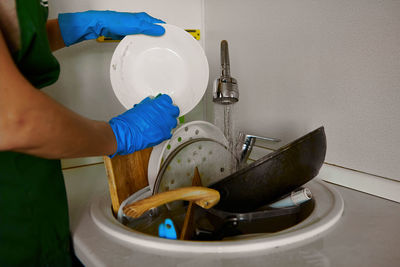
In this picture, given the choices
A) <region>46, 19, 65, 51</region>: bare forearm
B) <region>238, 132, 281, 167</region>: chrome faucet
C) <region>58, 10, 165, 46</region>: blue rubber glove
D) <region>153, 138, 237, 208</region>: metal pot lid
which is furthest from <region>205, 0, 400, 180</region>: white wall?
<region>46, 19, 65, 51</region>: bare forearm

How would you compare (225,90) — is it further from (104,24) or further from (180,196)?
(104,24)

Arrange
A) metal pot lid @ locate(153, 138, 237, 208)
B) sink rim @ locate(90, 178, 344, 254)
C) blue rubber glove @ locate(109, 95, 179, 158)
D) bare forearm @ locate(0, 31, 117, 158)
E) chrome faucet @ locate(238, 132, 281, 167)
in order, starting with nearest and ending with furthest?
bare forearm @ locate(0, 31, 117, 158) → sink rim @ locate(90, 178, 344, 254) → blue rubber glove @ locate(109, 95, 179, 158) → metal pot lid @ locate(153, 138, 237, 208) → chrome faucet @ locate(238, 132, 281, 167)

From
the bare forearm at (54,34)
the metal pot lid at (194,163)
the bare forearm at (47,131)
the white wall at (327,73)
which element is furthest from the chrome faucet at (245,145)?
the bare forearm at (54,34)

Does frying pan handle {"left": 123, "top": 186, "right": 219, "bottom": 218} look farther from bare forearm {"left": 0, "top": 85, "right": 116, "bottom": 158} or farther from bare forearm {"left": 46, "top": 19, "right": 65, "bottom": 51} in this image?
bare forearm {"left": 46, "top": 19, "right": 65, "bottom": 51}

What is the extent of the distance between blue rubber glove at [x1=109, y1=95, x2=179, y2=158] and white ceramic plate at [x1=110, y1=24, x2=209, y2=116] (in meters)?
0.10

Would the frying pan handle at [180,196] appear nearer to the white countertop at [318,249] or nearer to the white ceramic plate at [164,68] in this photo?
the white countertop at [318,249]

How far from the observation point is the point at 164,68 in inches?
34.0

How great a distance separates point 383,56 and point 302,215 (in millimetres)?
432

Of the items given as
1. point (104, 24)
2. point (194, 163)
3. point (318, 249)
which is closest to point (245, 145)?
point (194, 163)

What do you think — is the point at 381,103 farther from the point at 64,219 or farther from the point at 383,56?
A: the point at 64,219

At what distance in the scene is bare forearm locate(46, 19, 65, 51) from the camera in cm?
81

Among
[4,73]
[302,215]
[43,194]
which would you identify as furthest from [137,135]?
[302,215]

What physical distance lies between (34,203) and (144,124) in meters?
0.28

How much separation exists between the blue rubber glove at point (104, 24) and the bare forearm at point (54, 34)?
0.5 inches
